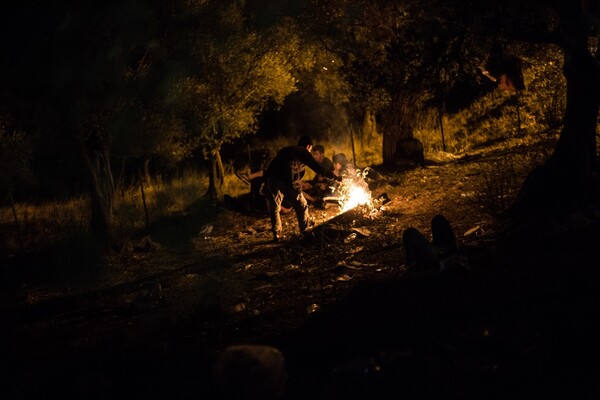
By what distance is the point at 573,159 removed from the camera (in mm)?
9086

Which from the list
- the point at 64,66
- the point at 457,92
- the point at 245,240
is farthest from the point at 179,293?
the point at 457,92

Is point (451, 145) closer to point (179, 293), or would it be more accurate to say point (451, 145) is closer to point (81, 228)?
point (81, 228)

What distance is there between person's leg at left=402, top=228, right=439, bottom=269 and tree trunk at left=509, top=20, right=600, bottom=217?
2.03m

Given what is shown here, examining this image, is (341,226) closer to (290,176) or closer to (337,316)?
(290,176)

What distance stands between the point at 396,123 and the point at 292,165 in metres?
6.87

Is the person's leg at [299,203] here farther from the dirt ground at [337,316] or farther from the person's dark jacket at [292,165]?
the dirt ground at [337,316]

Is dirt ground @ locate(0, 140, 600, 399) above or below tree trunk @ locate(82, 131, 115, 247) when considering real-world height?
below

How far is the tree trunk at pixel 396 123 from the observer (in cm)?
1688

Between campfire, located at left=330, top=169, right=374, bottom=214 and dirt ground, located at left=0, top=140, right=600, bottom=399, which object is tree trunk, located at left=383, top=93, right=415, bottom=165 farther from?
dirt ground, located at left=0, top=140, right=600, bottom=399

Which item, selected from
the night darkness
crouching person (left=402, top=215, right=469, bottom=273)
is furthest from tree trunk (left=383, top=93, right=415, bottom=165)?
crouching person (left=402, top=215, right=469, bottom=273)

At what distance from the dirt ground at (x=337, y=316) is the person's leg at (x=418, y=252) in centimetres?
30

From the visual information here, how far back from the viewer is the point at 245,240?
39.7 ft

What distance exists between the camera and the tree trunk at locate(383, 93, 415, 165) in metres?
16.9

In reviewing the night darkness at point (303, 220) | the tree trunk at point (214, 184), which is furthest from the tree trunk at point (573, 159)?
the tree trunk at point (214, 184)
